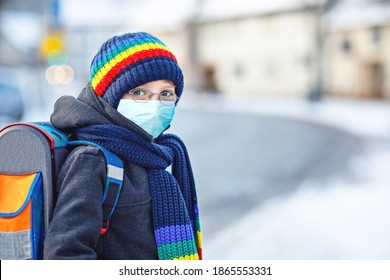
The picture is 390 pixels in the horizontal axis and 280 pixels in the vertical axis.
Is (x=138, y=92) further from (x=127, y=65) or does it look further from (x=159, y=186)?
(x=159, y=186)

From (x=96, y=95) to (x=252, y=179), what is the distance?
6113 millimetres

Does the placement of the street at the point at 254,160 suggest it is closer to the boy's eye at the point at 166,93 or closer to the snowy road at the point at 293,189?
the snowy road at the point at 293,189

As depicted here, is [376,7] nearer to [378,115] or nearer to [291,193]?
[378,115]

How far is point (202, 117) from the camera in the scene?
19312 millimetres

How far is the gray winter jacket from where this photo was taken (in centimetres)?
143

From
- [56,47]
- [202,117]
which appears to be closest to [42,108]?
[202,117]

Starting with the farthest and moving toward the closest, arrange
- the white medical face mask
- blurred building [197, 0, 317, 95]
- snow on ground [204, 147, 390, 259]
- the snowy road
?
blurred building [197, 0, 317, 95]
the snowy road
snow on ground [204, 147, 390, 259]
the white medical face mask

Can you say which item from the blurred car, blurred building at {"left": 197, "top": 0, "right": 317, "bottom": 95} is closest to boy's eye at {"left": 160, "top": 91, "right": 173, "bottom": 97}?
the blurred car

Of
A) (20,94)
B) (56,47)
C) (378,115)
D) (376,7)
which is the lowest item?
(378,115)

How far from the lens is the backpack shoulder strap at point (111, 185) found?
4.88 feet

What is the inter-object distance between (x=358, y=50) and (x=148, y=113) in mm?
23664

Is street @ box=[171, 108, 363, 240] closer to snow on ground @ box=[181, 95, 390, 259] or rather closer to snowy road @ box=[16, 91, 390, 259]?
snowy road @ box=[16, 91, 390, 259]

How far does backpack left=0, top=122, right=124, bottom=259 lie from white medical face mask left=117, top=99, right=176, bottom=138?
0.60ft

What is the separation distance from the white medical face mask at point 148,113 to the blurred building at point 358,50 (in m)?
21.6
